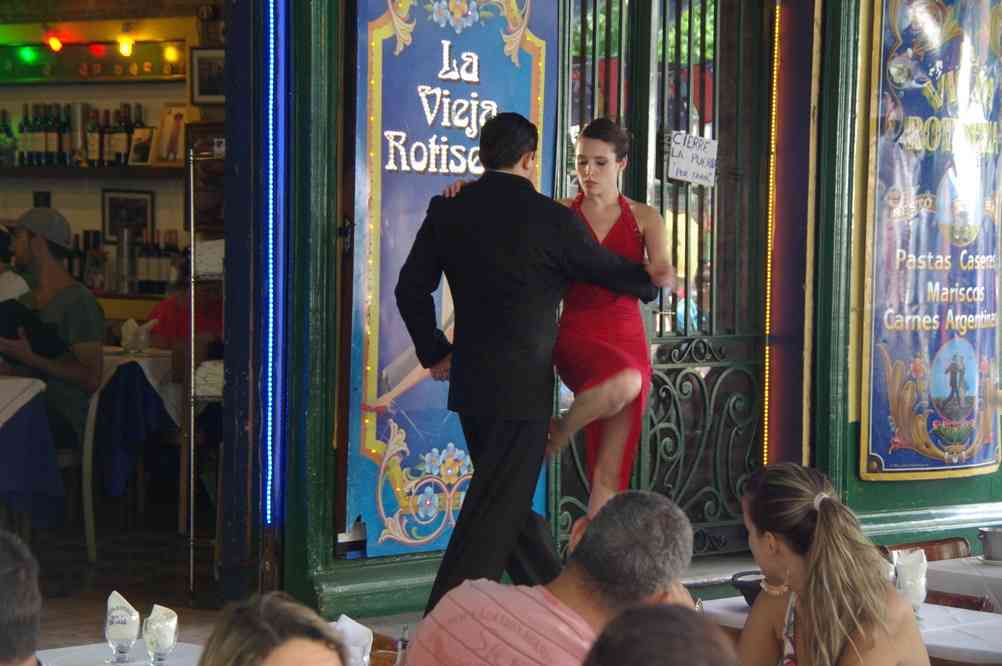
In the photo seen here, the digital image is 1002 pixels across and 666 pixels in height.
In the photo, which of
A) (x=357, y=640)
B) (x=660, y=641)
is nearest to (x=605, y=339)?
(x=357, y=640)

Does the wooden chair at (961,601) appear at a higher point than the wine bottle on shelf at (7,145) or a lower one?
lower

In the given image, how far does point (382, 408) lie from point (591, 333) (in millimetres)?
1207

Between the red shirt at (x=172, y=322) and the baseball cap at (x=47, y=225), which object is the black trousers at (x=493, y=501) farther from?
the red shirt at (x=172, y=322)

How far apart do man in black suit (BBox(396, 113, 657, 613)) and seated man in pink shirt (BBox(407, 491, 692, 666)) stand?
2.15 m

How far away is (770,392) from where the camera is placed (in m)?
7.94

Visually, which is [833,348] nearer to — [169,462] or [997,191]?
[997,191]

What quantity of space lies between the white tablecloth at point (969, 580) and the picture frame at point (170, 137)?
6947 mm

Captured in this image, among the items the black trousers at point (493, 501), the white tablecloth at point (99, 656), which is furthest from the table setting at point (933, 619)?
the white tablecloth at point (99, 656)

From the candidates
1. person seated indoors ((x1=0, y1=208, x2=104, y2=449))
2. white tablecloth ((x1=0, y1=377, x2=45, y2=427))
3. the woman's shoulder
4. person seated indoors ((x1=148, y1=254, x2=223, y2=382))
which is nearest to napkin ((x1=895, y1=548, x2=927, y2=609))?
the woman's shoulder

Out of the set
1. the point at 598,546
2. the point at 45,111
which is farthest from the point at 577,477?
the point at 45,111

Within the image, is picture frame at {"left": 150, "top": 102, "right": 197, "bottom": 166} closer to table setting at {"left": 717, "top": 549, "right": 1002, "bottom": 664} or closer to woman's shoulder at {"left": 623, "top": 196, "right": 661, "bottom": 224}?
woman's shoulder at {"left": 623, "top": 196, "right": 661, "bottom": 224}

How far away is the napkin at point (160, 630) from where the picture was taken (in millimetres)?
3582

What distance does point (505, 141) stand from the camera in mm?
5172

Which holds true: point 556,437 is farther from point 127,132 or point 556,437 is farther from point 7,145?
point 7,145
